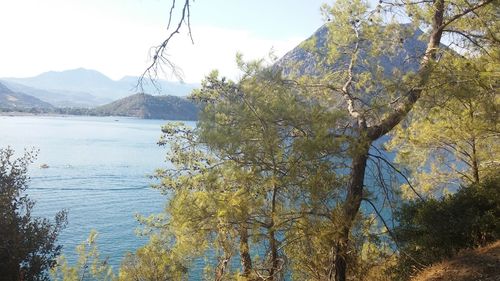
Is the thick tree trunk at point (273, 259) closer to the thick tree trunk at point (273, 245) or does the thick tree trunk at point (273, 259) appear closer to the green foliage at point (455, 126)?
the thick tree trunk at point (273, 245)

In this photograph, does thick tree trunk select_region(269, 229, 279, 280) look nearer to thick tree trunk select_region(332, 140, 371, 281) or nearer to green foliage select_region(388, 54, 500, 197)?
thick tree trunk select_region(332, 140, 371, 281)

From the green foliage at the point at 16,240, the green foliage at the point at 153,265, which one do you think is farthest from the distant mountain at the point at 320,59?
the green foliage at the point at 16,240

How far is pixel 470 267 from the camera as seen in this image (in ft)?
19.9

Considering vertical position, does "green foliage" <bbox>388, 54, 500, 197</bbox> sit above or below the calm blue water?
above

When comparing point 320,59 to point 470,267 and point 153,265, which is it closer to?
point 470,267

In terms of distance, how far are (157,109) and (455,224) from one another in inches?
5413

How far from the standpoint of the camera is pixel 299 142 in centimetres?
557

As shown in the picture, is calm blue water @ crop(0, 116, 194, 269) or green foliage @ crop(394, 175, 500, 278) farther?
calm blue water @ crop(0, 116, 194, 269)

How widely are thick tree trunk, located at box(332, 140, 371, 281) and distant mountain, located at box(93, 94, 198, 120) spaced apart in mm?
97391

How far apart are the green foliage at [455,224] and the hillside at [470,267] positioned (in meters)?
0.27

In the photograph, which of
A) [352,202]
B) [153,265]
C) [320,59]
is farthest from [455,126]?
[153,265]

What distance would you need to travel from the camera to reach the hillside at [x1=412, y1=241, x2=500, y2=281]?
5691 mm

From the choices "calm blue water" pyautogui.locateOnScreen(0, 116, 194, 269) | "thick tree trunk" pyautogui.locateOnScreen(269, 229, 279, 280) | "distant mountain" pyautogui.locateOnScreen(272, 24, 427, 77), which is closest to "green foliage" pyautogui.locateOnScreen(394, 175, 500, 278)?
"thick tree trunk" pyautogui.locateOnScreen(269, 229, 279, 280)

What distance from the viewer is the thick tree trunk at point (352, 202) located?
592cm
